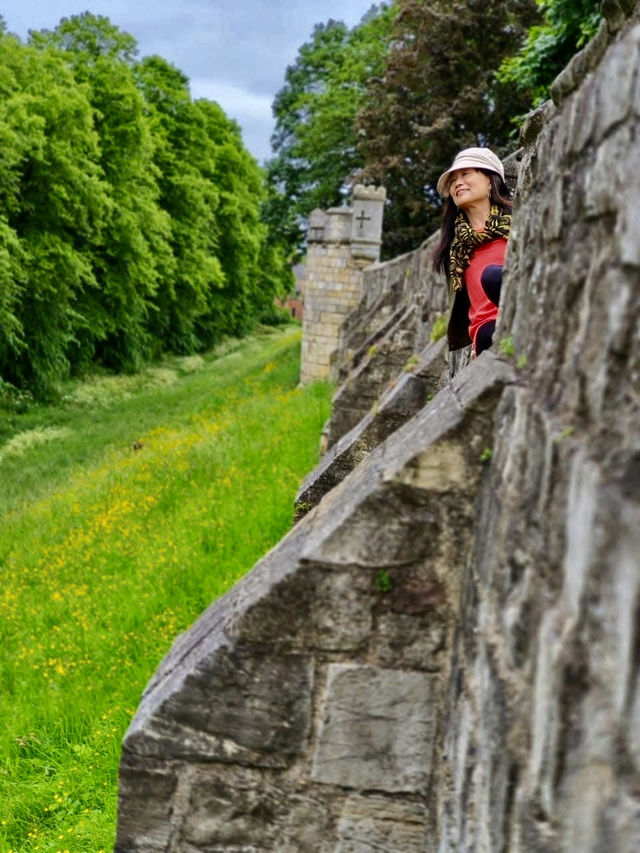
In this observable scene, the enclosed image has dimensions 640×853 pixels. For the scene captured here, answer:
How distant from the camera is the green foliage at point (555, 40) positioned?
10133 millimetres

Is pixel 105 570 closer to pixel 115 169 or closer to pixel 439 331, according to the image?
pixel 439 331

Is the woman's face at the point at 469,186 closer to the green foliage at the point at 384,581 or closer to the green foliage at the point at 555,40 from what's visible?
the green foliage at the point at 384,581

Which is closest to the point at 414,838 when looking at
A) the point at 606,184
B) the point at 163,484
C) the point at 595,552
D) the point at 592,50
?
the point at 595,552

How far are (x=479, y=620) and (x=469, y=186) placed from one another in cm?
218

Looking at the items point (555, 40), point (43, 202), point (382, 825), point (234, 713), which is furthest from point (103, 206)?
point (382, 825)

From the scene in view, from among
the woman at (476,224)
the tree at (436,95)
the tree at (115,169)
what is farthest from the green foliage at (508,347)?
the tree at (115,169)

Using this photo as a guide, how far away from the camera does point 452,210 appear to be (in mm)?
3816

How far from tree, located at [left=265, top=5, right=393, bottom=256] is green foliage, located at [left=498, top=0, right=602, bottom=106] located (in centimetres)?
1329

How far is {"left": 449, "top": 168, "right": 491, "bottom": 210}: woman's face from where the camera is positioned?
3.59 m

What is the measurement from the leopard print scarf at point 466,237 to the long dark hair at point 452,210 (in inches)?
1.2

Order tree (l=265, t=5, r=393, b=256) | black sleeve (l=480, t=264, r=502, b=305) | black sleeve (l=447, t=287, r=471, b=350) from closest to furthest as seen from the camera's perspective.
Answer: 1. black sleeve (l=480, t=264, r=502, b=305)
2. black sleeve (l=447, t=287, r=471, b=350)
3. tree (l=265, t=5, r=393, b=256)

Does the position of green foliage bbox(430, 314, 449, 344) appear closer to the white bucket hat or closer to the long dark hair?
the long dark hair

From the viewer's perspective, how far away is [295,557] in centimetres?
237

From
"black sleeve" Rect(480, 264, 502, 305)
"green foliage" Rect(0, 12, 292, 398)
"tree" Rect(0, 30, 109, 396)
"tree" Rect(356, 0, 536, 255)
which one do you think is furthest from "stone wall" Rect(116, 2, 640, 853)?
"tree" Rect(356, 0, 536, 255)
